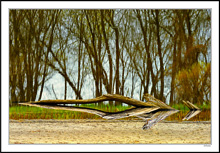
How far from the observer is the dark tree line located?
12.0 feet

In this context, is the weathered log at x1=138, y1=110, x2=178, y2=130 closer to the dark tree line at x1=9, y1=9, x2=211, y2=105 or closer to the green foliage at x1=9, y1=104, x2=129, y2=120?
the dark tree line at x1=9, y1=9, x2=211, y2=105

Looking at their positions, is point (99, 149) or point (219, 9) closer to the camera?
point (99, 149)

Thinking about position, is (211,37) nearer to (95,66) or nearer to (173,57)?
(173,57)

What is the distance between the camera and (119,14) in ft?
12.3

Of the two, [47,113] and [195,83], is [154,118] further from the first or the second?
[47,113]

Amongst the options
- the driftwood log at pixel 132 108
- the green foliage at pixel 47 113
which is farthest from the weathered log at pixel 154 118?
the green foliage at pixel 47 113

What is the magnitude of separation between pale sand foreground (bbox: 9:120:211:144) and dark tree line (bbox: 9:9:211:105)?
15.7 inches

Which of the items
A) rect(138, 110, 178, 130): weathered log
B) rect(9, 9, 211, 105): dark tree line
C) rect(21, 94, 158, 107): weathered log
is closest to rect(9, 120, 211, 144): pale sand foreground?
rect(138, 110, 178, 130): weathered log

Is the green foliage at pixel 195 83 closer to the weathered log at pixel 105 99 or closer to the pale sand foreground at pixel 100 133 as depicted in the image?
the pale sand foreground at pixel 100 133

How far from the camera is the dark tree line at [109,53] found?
366cm

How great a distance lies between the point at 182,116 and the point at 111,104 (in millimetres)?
1060

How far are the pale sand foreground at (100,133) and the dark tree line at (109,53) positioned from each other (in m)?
0.40

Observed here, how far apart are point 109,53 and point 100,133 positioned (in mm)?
1168

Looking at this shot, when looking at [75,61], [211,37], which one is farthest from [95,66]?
[211,37]
